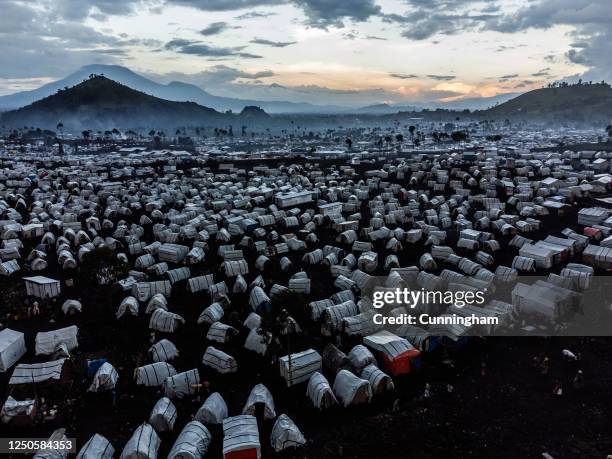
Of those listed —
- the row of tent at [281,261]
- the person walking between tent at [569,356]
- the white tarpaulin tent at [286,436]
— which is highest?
the row of tent at [281,261]

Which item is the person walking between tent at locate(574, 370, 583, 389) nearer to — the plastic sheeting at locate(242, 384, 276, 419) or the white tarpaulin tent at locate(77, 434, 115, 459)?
the plastic sheeting at locate(242, 384, 276, 419)

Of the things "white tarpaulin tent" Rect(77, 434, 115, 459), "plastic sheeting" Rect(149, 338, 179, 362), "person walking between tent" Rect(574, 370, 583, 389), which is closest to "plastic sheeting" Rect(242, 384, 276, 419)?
"white tarpaulin tent" Rect(77, 434, 115, 459)

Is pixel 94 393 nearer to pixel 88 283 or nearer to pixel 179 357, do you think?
pixel 179 357

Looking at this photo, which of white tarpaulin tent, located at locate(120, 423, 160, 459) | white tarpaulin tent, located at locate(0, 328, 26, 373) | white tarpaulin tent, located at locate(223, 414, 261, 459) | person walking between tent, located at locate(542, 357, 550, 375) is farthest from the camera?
white tarpaulin tent, located at locate(0, 328, 26, 373)

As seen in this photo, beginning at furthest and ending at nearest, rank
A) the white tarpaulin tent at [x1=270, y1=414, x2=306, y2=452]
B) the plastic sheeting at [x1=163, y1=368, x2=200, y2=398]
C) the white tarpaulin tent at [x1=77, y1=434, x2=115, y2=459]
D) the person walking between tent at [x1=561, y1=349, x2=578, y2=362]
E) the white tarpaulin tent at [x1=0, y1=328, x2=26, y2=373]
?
1. the white tarpaulin tent at [x1=0, y1=328, x2=26, y2=373]
2. the person walking between tent at [x1=561, y1=349, x2=578, y2=362]
3. the plastic sheeting at [x1=163, y1=368, x2=200, y2=398]
4. the white tarpaulin tent at [x1=270, y1=414, x2=306, y2=452]
5. the white tarpaulin tent at [x1=77, y1=434, x2=115, y2=459]

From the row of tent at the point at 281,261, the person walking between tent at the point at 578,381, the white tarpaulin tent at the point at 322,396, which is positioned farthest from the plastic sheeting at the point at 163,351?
the person walking between tent at the point at 578,381

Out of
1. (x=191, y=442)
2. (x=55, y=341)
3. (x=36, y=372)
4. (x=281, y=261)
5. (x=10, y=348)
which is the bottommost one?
(x=191, y=442)

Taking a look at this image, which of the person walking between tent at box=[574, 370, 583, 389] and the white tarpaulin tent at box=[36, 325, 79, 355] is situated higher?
the white tarpaulin tent at box=[36, 325, 79, 355]

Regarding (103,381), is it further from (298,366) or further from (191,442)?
(298,366)

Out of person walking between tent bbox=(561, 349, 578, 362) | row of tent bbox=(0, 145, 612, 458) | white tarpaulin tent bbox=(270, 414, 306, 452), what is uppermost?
row of tent bbox=(0, 145, 612, 458)

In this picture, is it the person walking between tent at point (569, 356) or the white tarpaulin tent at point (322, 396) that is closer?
the white tarpaulin tent at point (322, 396)

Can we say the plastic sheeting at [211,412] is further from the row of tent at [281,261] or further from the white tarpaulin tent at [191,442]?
the white tarpaulin tent at [191,442]

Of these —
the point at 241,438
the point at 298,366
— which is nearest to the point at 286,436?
the point at 241,438

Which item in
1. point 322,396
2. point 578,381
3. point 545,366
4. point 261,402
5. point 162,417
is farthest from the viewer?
point 545,366
